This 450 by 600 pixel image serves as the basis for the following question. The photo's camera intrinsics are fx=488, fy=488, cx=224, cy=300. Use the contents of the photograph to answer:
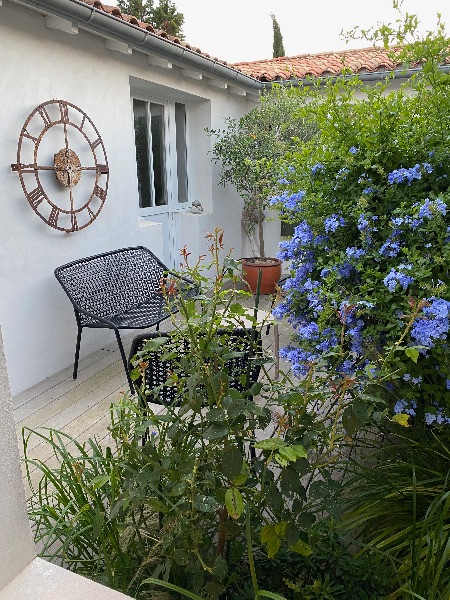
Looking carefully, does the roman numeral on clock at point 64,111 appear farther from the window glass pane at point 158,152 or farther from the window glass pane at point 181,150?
the window glass pane at point 181,150

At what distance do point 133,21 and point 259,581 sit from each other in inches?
173

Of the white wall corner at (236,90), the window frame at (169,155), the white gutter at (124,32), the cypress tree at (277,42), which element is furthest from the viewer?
the cypress tree at (277,42)

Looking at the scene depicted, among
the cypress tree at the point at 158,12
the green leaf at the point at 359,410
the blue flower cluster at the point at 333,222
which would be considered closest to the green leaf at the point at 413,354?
the green leaf at the point at 359,410

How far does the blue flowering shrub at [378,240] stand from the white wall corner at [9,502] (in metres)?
0.92

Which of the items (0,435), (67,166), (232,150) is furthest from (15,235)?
(232,150)

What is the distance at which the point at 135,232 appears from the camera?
5.09 metres

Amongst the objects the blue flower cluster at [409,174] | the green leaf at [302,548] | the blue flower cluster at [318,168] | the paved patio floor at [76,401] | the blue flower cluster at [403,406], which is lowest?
the paved patio floor at [76,401]

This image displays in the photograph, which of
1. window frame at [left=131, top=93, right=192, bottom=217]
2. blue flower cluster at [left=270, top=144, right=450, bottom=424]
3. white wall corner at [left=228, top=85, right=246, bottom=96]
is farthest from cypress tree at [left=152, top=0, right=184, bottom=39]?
blue flower cluster at [left=270, top=144, right=450, bottom=424]

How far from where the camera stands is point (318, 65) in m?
7.46

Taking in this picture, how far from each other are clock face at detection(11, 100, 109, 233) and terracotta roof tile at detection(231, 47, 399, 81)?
3237 mm

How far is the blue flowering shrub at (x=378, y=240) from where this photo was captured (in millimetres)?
1664

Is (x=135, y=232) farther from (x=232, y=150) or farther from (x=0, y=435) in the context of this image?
(x=0, y=435)

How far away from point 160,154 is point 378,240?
4859 millimetres

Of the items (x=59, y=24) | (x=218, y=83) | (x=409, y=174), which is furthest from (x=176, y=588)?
(x=218, y=83)
